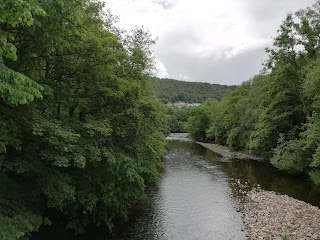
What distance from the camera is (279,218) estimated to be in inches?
724

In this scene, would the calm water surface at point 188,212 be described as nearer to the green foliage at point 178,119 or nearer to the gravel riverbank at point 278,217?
the gravel riverbank at point 278,217

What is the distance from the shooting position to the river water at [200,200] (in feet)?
53.1

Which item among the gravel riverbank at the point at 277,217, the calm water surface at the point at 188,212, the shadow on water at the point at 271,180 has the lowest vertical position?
the calm water surface at the point at 188,212

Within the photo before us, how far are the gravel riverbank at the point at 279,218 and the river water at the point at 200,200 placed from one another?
0.73 meters

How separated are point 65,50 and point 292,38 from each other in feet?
92.1

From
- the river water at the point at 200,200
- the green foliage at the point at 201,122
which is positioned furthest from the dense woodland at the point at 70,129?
the green foliage at the point at 201,122

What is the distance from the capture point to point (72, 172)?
14.3 metres

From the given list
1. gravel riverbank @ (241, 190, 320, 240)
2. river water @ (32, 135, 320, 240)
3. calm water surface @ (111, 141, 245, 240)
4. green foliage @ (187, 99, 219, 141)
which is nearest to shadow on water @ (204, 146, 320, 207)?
river water @ (32, 135, 320, 240)

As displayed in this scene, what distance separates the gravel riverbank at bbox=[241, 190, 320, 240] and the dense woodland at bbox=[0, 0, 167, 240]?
651cm

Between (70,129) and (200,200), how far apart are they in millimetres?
13447

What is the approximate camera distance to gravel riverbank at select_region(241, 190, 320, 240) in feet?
51.6

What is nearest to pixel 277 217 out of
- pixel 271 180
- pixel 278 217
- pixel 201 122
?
pixel 278 217

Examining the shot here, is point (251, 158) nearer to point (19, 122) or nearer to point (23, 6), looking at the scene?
point (19, 122)

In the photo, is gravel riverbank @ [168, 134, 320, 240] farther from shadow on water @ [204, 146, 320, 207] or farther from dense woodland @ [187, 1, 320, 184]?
dense woodland @ [187, 1, 320, 184]
